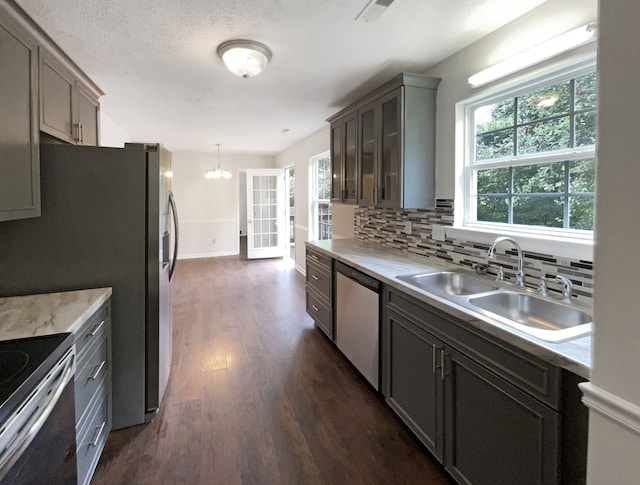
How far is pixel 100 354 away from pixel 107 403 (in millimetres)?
346

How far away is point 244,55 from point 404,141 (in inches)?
50.2

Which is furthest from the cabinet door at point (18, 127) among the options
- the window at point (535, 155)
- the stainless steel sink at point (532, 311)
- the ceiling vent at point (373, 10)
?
the window at point (535, 155)

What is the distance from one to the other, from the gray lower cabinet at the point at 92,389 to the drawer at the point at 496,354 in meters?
1.63

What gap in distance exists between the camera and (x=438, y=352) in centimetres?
167

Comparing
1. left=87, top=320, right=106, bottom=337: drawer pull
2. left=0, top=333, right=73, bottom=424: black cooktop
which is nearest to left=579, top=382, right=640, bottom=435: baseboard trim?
left=0, top=333, right=73, bottom=424: black cooktop

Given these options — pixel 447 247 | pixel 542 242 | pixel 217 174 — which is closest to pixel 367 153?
pixel 447 247

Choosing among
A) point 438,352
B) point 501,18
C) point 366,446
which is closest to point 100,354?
point 366,446

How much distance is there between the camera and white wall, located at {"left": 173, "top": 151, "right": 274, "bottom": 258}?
7457 mm

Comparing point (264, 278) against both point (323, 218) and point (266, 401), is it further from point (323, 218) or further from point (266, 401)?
point (266, 401)

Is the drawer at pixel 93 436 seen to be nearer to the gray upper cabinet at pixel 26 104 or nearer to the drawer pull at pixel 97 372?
the drawer pull at pixel 97 372

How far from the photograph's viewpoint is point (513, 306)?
1.82m

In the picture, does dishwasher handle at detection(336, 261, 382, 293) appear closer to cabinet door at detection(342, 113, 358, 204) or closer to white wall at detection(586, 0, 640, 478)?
cabinet door at detection(342, 113, 358, 204)

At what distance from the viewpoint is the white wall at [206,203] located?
7457 mm

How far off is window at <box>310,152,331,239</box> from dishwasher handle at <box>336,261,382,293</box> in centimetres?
263
